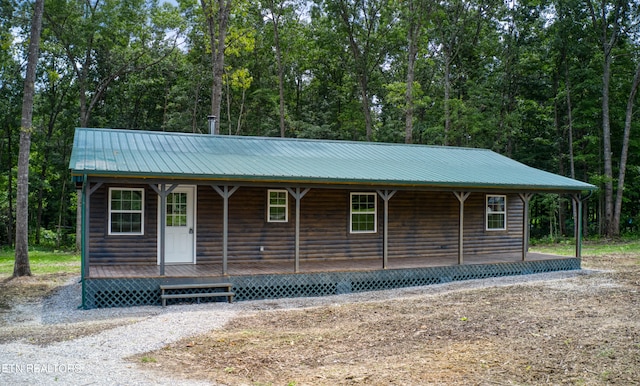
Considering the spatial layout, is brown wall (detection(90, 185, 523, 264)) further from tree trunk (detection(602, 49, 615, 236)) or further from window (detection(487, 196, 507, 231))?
tree trunk (detection(602, 49, 615, 236))

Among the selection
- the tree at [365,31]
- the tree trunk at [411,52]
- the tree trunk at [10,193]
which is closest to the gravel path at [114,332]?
the tree trunk at [411,52]

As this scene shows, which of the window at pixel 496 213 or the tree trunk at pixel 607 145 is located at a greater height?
the tree trunk at pixel 607 145

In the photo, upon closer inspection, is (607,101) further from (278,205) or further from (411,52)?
(278,205)

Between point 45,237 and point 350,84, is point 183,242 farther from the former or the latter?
→ point 350,84

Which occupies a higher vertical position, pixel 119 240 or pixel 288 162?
pixel 288 162

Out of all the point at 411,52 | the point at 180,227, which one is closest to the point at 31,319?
the point at 180,227

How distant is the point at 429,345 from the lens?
745 centimetres

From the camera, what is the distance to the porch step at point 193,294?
36.2 feet

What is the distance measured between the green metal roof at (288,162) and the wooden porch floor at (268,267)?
2032 mm

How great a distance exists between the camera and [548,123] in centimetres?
3216

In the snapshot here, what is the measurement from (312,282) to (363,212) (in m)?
3.19

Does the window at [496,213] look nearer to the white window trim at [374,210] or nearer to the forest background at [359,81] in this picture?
the white window trim at [374,210]

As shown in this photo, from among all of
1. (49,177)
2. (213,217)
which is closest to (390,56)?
(49,177)

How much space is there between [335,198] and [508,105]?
20.5 m
